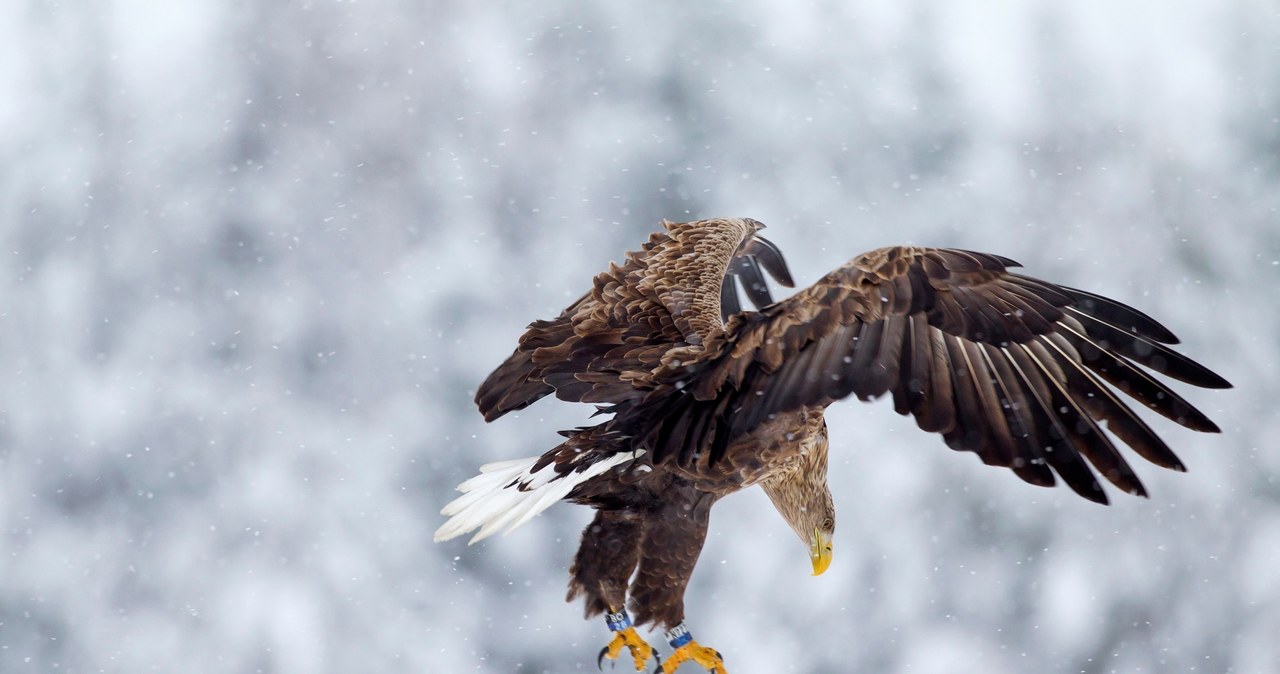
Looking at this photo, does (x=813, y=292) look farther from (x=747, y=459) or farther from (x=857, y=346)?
(x=747, y=459)

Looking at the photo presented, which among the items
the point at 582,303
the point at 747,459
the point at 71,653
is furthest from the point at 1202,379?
the point at 71,653

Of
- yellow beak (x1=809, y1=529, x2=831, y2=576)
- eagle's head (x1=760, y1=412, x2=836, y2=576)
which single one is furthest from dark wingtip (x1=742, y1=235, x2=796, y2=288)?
yellow beak (x1=809, y1=529, x2=831, y2=576)

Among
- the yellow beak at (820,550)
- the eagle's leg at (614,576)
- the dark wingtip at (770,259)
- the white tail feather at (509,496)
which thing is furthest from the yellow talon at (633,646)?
the dark wingtip at (770,259)

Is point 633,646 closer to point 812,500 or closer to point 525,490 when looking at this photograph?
point 525,490

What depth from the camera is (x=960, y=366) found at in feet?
7.63

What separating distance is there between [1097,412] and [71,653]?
5.39 meters

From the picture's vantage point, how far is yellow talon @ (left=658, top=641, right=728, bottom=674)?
2.70m

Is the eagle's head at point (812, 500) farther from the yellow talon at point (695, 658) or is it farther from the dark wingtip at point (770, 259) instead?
the dark wingtip at point (770, 259)

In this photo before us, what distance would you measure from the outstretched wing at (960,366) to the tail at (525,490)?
0.29 m

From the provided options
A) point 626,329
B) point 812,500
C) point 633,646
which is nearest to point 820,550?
point 812,500

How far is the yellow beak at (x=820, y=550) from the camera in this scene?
2.85 meters

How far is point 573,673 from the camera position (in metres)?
5.95

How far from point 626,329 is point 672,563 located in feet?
1.87

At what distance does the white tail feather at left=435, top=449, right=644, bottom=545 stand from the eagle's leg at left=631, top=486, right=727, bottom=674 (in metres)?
0.15
